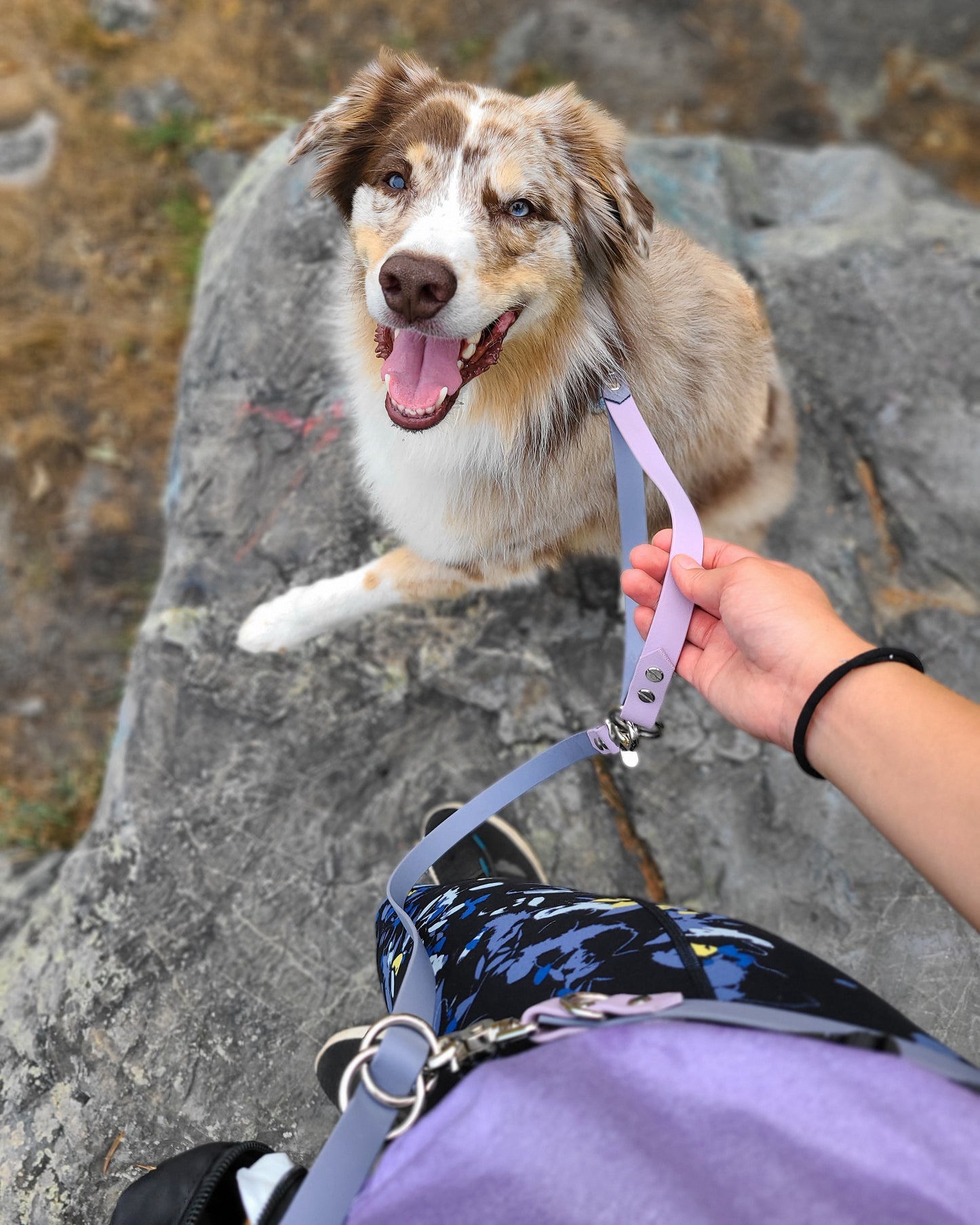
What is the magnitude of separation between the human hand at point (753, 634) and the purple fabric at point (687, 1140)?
64 cm

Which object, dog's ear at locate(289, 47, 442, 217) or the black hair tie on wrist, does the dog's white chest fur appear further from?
the black hair tie on wrist

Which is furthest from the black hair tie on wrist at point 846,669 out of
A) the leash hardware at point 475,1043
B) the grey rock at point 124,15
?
the grey rock at point 124,15

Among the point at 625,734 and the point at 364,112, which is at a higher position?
the point at 364,112

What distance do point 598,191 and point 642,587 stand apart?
41.4 inches

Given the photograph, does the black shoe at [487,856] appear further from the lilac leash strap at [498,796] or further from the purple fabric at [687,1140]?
the purple fabric at [687,1140]

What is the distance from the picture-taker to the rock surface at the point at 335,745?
214cm

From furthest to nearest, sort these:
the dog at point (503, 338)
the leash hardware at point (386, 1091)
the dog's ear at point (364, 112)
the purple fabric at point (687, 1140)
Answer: the dog's ear at point (364, 112)
the dog at point (503, 338)
the leash hardware at point (386, 1091)
the purple fabric at point (687, 1140)

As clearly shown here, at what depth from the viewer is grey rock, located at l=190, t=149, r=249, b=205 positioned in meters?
4.54

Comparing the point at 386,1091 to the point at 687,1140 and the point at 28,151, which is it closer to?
the point at 687,1140

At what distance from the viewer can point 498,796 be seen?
1739 mm

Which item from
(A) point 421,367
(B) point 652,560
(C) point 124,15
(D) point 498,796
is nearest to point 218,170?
(C) point 124,15

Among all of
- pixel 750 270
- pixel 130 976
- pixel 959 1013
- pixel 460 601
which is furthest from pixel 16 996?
pixel 750 270

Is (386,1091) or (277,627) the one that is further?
(277,627)

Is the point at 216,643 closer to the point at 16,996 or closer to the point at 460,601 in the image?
the point at 460,601
